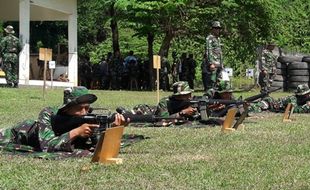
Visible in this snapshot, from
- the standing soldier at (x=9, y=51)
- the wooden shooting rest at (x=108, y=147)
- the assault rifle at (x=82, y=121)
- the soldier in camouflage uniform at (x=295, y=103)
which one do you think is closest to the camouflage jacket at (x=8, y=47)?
the standing soldier at (x=9, y=51)

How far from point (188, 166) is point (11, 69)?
51.8 ft

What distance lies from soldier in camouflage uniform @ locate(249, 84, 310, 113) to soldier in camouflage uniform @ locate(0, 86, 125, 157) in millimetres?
8567

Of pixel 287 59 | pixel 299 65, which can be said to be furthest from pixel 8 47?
pixel 287 59

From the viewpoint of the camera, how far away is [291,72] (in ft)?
96.4

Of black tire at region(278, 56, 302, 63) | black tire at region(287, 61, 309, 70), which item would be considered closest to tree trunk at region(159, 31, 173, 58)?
black tire at region(278, 56, 302, 63)

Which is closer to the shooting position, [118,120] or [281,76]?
[118,120]

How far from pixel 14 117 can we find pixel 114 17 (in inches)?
722

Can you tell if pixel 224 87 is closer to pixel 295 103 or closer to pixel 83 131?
pixel 295 103

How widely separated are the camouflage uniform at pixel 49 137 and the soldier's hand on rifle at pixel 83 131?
0.10 meters

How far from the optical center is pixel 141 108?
1114 centimetres

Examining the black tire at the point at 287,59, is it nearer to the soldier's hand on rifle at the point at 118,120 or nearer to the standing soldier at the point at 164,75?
the standing soldier at the point at 164,75

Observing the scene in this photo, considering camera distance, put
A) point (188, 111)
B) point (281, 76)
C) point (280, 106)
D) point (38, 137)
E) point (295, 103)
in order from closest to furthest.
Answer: point (38, 137), point (188, 111), point (295, 103), point (280, 106), point (281, 76)

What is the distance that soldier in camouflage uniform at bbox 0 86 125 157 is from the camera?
6691 millimetres

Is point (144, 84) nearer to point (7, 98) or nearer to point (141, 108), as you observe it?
point (7, 98)
